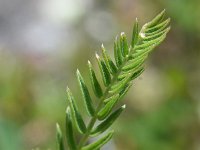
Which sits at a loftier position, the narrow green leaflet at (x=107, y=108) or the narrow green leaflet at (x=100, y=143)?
the narrow green leaflet at (x=107, y=108)

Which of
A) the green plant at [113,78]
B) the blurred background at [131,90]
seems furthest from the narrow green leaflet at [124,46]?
the blurred background at [131,90]

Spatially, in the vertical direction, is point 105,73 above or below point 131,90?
below

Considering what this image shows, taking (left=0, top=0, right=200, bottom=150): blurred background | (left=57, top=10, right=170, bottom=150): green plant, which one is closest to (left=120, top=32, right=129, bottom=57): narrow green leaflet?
(left=57, top=10, right=170, bottom=150): green plant

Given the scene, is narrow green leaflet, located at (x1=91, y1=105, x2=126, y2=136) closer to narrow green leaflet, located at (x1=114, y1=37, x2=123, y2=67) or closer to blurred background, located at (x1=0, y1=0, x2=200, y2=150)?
narrow green leaflet, located at (x1=114, y1=37, x2=123, y2=67)

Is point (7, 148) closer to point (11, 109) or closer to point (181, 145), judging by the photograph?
point (11, 109)

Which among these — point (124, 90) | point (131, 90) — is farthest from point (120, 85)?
point (131, 90)

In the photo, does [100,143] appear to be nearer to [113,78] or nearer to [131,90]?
[113,78]

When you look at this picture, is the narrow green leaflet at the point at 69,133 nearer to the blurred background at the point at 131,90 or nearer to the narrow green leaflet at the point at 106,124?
the narrow green leaflet at the point at 106,124
